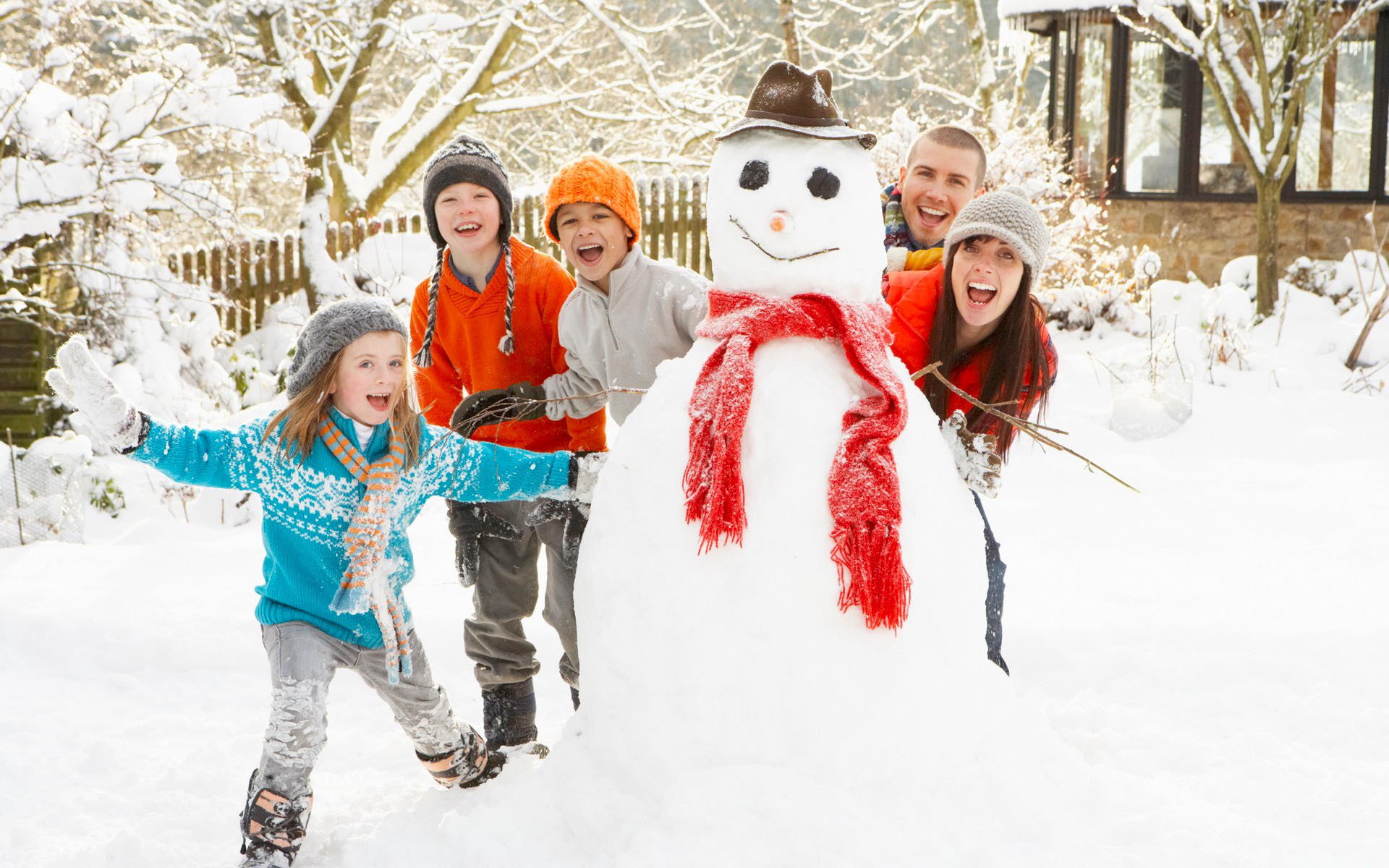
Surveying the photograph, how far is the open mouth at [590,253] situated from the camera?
272 centimetres

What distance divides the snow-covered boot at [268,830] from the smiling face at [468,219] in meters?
1.33

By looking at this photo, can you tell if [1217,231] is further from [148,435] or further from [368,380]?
[148,435]

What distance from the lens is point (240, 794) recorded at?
9.32 feet

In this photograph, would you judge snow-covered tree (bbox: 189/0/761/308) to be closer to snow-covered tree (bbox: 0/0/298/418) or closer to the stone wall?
snow-covered tree (bbox: 0/0/298/418)

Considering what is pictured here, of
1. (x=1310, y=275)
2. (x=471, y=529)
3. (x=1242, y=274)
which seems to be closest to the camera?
(x=471, y=529)

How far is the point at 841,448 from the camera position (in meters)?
2.01

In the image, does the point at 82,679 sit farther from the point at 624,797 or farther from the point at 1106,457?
the point at 1106,457

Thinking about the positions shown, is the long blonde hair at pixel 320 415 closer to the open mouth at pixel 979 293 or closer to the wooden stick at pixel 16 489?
the open mouth at pixel 979 293

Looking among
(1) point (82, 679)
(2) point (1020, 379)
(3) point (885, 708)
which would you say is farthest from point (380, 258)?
(3) point (885, 708)

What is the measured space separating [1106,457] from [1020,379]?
3.72 metres

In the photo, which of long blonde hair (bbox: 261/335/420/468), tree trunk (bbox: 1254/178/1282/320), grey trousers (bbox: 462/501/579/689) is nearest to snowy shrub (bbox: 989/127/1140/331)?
tree trunk (bbox: 1254/178/1282/320)

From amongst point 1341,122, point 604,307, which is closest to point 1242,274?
point 1341,122

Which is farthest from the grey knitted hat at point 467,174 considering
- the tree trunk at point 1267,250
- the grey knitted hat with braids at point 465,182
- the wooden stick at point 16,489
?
the tree trunk at point 1267,250

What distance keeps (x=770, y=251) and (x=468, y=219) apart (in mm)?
983
